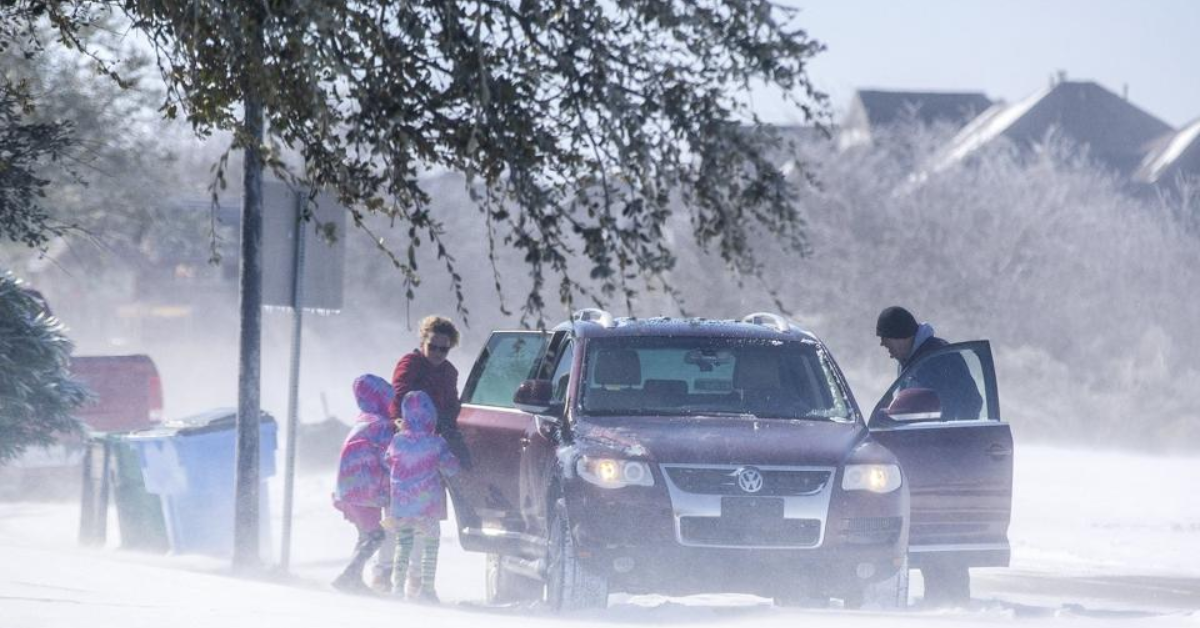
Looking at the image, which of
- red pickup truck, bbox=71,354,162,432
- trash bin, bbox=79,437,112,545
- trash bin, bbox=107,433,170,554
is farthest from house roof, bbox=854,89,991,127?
trash bin, bbox=107,433,170,554

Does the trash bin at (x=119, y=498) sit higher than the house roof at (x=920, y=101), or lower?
lower

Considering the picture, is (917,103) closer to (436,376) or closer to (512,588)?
(436,376)

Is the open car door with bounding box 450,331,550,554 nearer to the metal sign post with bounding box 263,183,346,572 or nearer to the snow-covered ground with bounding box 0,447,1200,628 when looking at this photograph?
the snow-covered ground with bounding box 0,447,1200,628

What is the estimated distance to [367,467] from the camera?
11977 mm

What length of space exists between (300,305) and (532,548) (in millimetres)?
3656

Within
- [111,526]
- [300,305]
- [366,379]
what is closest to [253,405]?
[300,305]

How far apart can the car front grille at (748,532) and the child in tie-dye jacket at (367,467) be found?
311 cm

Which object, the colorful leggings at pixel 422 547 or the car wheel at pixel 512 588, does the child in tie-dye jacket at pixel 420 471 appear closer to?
the colorful leggings at pixel 422 547

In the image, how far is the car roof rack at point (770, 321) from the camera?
1107 cm

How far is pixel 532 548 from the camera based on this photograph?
1079 centimetres

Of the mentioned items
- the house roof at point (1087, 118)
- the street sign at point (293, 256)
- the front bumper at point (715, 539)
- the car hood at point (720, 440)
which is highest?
the house roof at point (1087, 118)

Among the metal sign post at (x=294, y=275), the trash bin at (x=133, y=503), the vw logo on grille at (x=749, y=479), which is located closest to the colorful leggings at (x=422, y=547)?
the metal sign post at (x=294, y=275)

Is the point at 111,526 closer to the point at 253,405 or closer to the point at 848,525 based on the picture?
the point at 253,405

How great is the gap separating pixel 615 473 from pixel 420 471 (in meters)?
2.30
